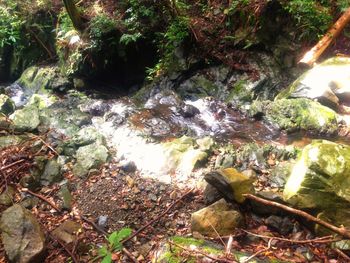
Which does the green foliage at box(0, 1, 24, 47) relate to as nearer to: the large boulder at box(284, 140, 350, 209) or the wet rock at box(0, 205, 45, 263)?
the wet rock at box(0, 205, 45, 263)

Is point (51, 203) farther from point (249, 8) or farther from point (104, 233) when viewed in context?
point (249, 8)

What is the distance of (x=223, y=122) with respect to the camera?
7.23m

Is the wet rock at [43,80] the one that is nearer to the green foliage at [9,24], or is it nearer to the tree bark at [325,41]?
the green foliage at [9,24]

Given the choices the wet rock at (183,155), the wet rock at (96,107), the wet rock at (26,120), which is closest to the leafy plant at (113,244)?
the wet rock at (183,155)

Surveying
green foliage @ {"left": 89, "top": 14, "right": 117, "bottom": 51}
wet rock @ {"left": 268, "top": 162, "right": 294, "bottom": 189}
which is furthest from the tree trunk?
wet rock @ {"left": 268, "top": 162, "right": 294, "bottom": 189}

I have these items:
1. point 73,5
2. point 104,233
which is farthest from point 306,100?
point 73,5

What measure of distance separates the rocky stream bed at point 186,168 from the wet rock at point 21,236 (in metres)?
0.01

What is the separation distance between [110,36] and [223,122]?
418 centimetres

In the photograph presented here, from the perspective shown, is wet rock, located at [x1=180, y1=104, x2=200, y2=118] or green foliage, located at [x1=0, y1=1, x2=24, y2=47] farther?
green foliage, located at [x1=0, y1=1, x2=24, y2=47]

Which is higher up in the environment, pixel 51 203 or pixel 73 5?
pixel 73 5

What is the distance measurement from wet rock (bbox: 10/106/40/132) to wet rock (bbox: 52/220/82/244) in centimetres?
293

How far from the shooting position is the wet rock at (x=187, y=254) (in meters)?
2.92

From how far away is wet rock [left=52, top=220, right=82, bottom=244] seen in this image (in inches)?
147

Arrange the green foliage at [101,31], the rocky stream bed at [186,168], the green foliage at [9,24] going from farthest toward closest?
the green foliage at [9,24] → the green foliage at [101,31] → the rocky stream bed at [186,168]
